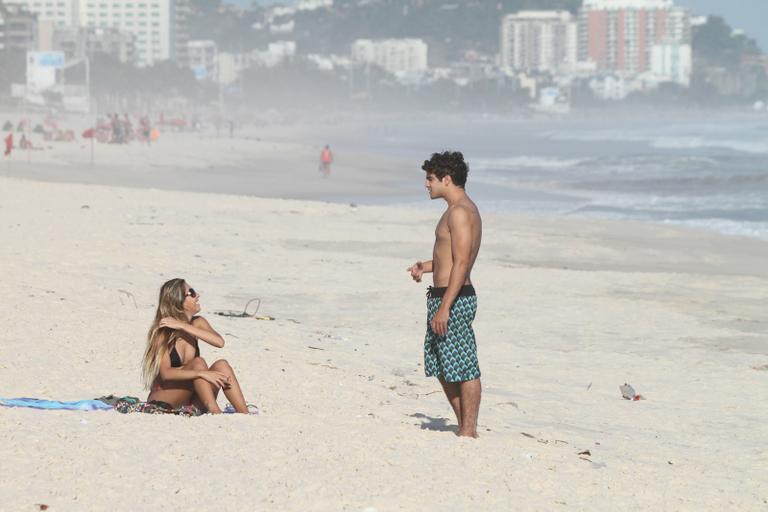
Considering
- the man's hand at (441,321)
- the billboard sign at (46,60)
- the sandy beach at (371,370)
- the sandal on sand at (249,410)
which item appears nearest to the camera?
the sandy beach at (371,370)

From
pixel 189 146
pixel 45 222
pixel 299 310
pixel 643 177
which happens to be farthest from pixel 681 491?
pixel 189 146

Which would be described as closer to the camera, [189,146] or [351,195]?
[351,195]

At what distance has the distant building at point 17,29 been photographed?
6476 inches

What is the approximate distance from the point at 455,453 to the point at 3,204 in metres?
15.2

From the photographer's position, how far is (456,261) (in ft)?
23.0

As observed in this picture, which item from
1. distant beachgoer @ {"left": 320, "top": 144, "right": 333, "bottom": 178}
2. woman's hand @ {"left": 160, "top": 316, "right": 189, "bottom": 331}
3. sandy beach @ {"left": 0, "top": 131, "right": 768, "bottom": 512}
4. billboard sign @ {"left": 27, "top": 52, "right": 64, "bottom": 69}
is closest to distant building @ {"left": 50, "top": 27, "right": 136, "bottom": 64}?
billboard sign @ {"left": 27, "top": 52, "right": 64, "bottom": 69}

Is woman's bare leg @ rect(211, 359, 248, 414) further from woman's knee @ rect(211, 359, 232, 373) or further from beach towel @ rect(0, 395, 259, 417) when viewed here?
beach towel @ rect(0, 395, 259, 417)

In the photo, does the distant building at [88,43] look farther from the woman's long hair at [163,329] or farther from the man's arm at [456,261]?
the man's arm at [456,261]

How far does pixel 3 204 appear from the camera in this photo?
2078 centimetres

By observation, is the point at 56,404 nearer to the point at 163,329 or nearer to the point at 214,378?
the point at 163,329

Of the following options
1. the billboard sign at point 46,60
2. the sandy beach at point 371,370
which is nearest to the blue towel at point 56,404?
the sandy beach at point 371,370

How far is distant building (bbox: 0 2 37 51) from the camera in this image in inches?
6476

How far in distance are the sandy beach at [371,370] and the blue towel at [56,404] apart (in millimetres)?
176

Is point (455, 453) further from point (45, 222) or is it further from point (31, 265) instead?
point (45, 222)
